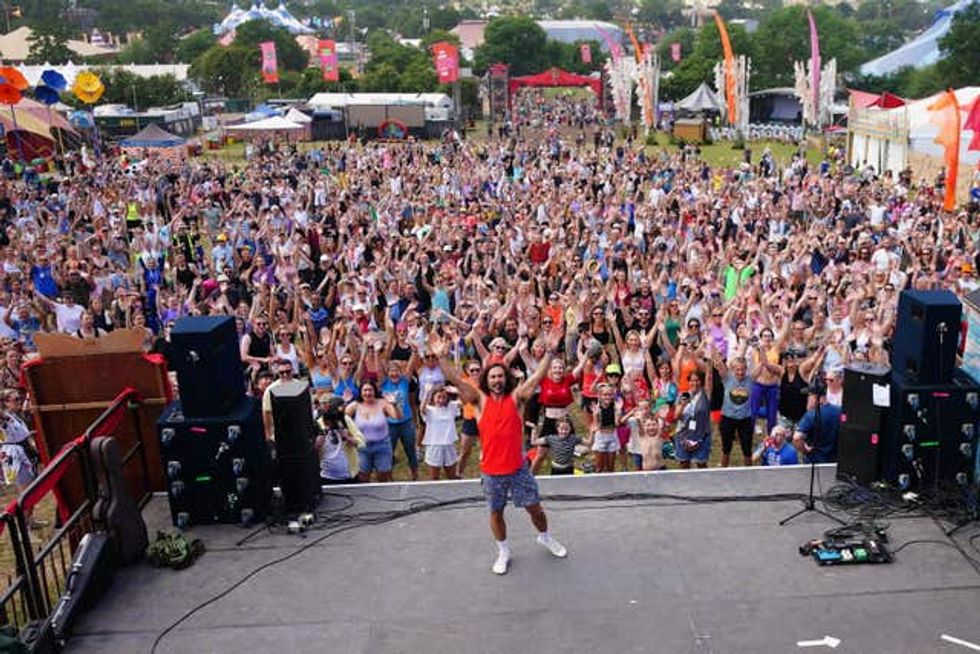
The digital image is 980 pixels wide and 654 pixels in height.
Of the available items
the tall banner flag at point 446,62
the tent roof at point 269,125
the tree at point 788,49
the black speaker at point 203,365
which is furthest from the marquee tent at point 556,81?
the black speaker at point 203,365

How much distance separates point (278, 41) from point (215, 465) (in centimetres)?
9221

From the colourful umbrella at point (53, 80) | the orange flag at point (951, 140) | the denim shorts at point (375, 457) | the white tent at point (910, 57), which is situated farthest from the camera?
the white tent at point (910, 57)

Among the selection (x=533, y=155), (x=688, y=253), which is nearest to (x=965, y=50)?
(x=533, y=155)

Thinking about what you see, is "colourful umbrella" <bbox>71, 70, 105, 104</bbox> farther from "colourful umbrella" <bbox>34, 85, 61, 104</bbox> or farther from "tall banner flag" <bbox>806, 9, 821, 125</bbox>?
"tall banner flag" <bbox>806, 9, 821, 125</bbox>

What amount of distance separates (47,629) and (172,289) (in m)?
9.35

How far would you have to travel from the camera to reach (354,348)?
900 centimetres

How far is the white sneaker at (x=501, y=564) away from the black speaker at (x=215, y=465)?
1.92 meters

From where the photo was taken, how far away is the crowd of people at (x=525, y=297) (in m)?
7.93

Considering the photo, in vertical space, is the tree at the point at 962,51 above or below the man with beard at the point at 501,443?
above

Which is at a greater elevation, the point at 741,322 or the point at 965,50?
the point at 965,50

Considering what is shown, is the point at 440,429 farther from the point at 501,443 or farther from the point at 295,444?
the point at 501,443

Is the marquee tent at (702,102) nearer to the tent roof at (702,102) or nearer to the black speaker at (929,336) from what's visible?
the tent roof at (702,102)

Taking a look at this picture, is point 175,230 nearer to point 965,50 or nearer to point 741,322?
point 741,322

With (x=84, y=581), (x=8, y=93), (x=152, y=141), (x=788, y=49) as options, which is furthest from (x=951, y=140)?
(x=788, y=49)
